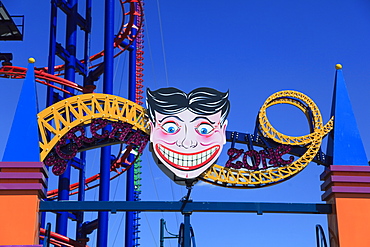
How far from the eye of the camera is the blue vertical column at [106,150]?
1820cm

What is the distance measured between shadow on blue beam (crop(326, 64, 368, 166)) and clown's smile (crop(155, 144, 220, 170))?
2517mm

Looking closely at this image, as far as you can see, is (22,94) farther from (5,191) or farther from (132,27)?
(132,27)

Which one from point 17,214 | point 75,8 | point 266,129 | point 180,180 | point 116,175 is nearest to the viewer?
point 17,214

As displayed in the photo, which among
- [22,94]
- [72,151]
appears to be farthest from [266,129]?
[22,94]

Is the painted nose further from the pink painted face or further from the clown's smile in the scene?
the clown's smile

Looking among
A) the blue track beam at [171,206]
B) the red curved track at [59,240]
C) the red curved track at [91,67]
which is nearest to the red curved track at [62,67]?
the red curved track at [91,67]

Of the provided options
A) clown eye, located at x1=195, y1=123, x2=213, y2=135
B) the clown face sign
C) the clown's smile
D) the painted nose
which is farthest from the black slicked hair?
the clown's smile

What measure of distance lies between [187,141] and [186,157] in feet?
1.21

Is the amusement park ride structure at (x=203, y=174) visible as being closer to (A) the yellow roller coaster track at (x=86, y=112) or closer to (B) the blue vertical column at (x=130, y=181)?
(A) the yellow roller coaster track at (x=86, y=112)

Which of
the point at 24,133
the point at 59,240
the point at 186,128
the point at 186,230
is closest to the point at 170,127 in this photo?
the point at 186,128

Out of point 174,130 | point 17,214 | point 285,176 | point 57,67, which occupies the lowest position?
point 17,214

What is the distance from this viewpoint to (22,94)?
13625 millimetres

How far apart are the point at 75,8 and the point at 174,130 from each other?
8.26 m

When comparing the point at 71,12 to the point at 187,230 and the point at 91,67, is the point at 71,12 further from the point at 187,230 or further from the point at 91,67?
the point at 187,230
